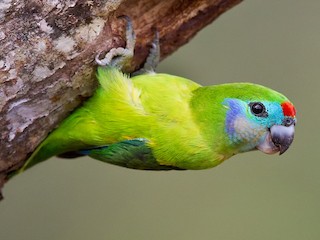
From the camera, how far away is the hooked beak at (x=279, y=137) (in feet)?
5.52

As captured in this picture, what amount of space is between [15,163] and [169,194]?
149 centimetres

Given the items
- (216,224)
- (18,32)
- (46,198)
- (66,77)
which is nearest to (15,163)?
(66,77)

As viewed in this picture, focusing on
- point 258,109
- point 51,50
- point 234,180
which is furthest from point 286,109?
point 234,180

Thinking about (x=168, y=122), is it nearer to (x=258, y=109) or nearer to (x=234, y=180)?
(x=258, y=109)

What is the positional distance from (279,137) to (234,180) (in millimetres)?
1507

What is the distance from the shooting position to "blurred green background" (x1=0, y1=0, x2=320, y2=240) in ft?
10.2

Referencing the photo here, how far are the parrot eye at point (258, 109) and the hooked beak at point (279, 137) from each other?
49 millimetres

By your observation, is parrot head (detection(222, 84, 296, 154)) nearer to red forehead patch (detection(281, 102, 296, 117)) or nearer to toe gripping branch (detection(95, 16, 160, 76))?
red forehead patch (detection(281, 102, 296, 117))

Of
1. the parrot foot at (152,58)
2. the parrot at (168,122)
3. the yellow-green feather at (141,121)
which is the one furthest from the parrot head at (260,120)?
the parrot foot at (152,58)

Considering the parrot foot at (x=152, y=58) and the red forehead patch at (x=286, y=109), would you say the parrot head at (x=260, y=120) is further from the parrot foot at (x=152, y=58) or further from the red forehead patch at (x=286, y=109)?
the parrot foot at (x=152, y=58)

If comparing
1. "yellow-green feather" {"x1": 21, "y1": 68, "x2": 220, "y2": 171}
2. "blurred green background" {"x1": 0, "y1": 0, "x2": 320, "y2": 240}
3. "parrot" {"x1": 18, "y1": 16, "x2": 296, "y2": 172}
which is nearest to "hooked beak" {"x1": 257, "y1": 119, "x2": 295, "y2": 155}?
"parrot" {"x1": 18, "y1": 16, "x2": 296, "y2": 172}

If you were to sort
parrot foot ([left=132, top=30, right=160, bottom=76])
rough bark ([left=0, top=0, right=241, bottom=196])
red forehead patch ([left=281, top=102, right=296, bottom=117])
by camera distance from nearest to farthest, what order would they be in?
rough bark ([left=0, top=0, right=241, bottom=196]), red forehead patch ([left=281, top=102, right=296, bottom=117]), parrot foot ([left=132, top=30, right=160, bottom=76])

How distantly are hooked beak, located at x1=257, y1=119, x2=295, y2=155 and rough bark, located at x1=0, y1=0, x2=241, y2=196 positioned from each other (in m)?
0.49

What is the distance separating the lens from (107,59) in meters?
1.69
